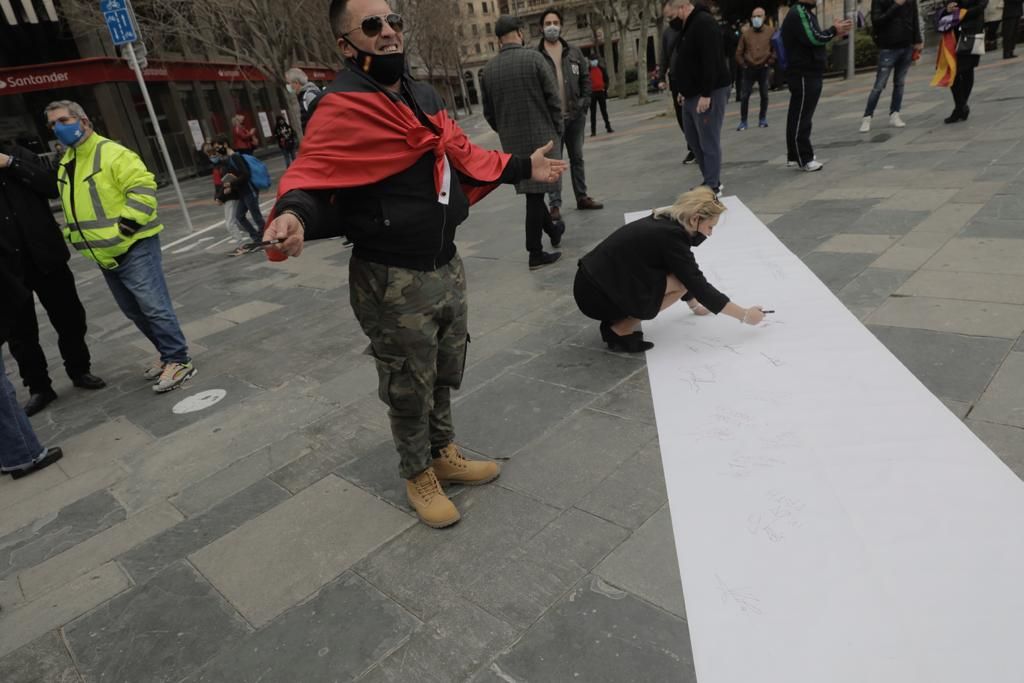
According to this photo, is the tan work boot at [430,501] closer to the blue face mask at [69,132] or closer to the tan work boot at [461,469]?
the tan work boot at [461,469]

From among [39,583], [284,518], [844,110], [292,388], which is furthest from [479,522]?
[844,110]

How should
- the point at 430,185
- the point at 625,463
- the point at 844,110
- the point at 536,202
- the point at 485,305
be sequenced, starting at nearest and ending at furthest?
the point at 430,185 < the point at 625,463 < the point at 485,305 < the point at 536,202 < the point at 844,110

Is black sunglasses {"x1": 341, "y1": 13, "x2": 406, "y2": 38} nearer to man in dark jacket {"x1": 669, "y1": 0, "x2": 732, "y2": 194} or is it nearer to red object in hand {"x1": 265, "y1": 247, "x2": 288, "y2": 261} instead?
red object in hand {"x1": 265, "y1": 247, "x2": 288, "y2": 261}

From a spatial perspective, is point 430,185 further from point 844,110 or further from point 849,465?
point 844,110

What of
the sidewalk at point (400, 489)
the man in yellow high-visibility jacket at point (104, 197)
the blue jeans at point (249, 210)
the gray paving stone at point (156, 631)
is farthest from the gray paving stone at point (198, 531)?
the blue jeans at point (249, 210)

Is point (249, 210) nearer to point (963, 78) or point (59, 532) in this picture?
point (59, 532)

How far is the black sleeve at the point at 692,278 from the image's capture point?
343cm

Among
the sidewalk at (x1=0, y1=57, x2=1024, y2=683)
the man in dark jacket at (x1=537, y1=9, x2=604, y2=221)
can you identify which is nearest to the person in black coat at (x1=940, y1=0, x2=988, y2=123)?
the sidewalk at (x1=0, y1=57, x2=1024, y2=683)

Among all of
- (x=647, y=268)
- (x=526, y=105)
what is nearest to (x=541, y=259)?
(x=526, y=105)

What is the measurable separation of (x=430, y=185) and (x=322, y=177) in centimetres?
39

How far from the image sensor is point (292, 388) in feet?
13.8

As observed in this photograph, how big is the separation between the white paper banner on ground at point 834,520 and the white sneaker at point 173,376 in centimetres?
328

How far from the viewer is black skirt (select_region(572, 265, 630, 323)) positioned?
12.1 feet
